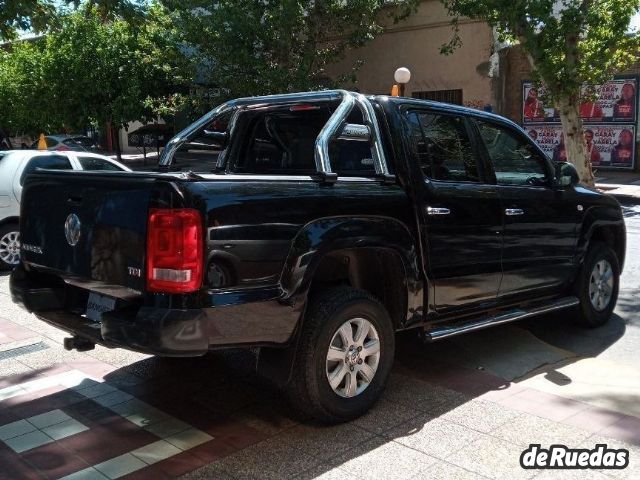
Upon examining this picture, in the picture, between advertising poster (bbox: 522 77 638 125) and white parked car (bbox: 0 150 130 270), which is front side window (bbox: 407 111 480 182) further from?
advertising poster (bbox: 522 77 638 125)

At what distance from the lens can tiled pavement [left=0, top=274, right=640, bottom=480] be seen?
137 inches

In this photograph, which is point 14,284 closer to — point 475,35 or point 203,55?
point 203,55

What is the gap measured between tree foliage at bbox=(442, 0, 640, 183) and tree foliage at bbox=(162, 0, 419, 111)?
13.9 ft

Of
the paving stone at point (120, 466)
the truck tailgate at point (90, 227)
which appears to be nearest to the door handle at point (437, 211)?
the truck tailgate at point (90, 227)

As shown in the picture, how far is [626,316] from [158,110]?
55.3 ft

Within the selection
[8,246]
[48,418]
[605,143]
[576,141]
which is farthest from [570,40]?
[48,418]

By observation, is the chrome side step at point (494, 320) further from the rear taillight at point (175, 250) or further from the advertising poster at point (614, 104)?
the advertising poster at point (614, 104)

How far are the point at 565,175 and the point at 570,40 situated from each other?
1140cm

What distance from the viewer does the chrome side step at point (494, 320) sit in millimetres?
4458

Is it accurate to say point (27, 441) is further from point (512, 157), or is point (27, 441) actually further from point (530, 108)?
point (530, 108)

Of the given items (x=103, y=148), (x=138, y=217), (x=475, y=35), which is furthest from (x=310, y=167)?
(x=103, y=148)

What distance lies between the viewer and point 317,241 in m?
3.73

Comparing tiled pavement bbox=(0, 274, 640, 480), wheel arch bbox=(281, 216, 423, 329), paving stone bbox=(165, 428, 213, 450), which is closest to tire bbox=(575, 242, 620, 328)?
tiled pavement bbox=(0, 274, 640, 480)

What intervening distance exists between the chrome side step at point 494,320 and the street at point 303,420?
1.24ft
